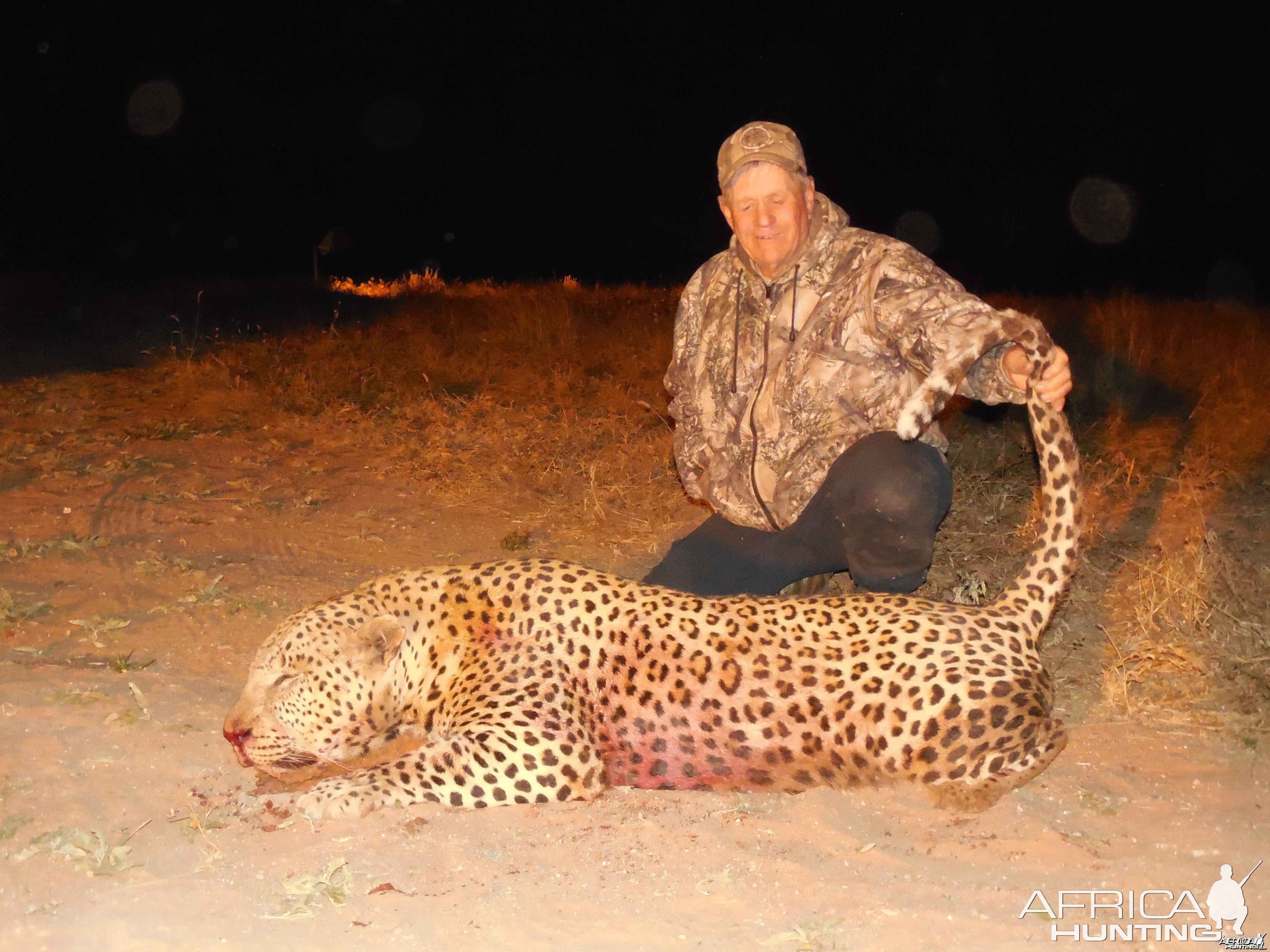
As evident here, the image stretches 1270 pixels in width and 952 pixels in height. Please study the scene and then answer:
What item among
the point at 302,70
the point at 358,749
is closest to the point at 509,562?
the point at 358,749

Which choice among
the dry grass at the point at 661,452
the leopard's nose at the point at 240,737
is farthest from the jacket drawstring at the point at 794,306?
the leopard's nose at the point at 240,737

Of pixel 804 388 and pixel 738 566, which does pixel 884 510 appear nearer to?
pixel 804 388

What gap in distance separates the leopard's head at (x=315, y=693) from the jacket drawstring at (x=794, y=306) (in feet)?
5.60

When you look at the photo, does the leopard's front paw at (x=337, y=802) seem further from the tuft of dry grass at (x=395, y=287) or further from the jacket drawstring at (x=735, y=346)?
the tuft of dry grass at (x=395, y=287)

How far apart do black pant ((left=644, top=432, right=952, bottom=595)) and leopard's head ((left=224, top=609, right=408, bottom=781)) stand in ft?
3.37

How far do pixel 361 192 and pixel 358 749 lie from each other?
39.3m

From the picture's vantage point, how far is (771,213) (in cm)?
407

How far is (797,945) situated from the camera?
8.29ft

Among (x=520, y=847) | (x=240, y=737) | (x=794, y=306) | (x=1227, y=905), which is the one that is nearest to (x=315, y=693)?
(x=240, y=737)

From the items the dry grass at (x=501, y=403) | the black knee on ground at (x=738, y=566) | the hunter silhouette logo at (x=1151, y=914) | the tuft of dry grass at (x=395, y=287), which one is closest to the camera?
the hunter silhouette logo at (x=1151, y=914)

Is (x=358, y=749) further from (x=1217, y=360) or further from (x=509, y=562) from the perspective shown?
(x=1217, y=360)

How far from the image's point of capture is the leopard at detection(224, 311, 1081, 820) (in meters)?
3.19

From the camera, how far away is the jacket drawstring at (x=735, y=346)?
4.31 meters

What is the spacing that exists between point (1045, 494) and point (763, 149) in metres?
1.55
